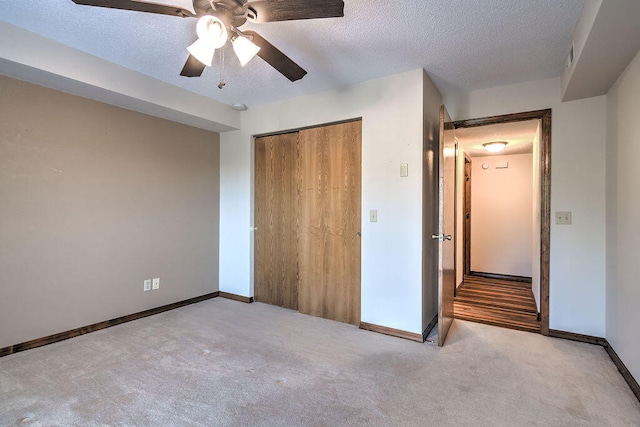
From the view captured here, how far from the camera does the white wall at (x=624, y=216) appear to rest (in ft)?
6.40

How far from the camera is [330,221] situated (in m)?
3.24

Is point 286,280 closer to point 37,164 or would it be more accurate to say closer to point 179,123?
point 179,123

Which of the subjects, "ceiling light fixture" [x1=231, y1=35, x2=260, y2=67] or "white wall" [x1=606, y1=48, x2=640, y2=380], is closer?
"ceiling light fixture" [x1=231, y1=35, x2=260, y2=67]

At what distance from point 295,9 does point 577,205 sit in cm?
282

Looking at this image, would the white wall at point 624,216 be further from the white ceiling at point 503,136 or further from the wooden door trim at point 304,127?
the wooden door trim at point 304,127

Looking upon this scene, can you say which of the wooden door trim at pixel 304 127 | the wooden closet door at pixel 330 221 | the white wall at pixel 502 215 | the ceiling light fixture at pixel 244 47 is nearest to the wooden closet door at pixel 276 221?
the wooden door trim at pixel 304 127

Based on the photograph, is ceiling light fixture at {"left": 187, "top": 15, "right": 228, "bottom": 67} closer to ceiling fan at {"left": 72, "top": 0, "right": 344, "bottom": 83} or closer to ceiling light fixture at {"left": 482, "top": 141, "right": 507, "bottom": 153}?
ceiling fan at {"left": 72, "top": 0, "right": 344, "bottom": 83}

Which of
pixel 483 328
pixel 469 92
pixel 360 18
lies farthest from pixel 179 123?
pixel 483 328

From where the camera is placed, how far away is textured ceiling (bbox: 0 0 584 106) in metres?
1.90

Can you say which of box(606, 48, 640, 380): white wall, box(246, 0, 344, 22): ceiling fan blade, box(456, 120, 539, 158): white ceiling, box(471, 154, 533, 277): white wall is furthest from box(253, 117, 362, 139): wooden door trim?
box(471, 154, 533, 277): white wall

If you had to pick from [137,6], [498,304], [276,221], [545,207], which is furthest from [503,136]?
[137,6]

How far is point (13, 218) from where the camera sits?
7.97 feet

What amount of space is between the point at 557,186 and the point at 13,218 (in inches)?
179

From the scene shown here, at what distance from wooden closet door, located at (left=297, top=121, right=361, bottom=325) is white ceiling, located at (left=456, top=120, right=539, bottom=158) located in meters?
1.46
